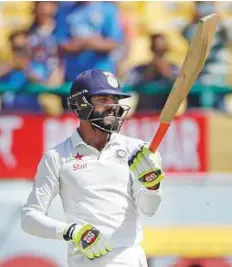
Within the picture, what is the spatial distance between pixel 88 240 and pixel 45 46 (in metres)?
3.27

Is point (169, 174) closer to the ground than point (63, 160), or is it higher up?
closer to the ground

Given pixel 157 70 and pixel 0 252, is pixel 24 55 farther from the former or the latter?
pixel 0 252

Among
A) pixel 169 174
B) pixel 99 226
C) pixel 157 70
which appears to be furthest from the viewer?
pixel 157 70

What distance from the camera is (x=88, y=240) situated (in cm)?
318

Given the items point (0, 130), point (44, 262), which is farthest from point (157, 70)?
point (44, 262)

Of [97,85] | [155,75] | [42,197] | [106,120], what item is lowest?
[155,75]

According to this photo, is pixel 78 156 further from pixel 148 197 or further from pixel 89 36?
pixel 89 36

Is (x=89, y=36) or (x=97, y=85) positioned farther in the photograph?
(x=89, y=36)

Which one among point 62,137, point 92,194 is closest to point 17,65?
point 62,137

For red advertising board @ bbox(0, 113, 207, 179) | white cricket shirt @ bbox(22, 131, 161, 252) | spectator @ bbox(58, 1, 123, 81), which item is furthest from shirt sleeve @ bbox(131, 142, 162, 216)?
spectator @ bbox(58, 1, 123, 81)

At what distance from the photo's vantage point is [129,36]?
6.19m

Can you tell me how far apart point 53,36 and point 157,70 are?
81cm

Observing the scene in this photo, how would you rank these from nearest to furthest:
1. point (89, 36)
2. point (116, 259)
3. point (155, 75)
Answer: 1. point (116, 259)
2. point (155, 75)
3. point (89, 36)

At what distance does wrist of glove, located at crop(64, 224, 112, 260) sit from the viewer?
318 cm
